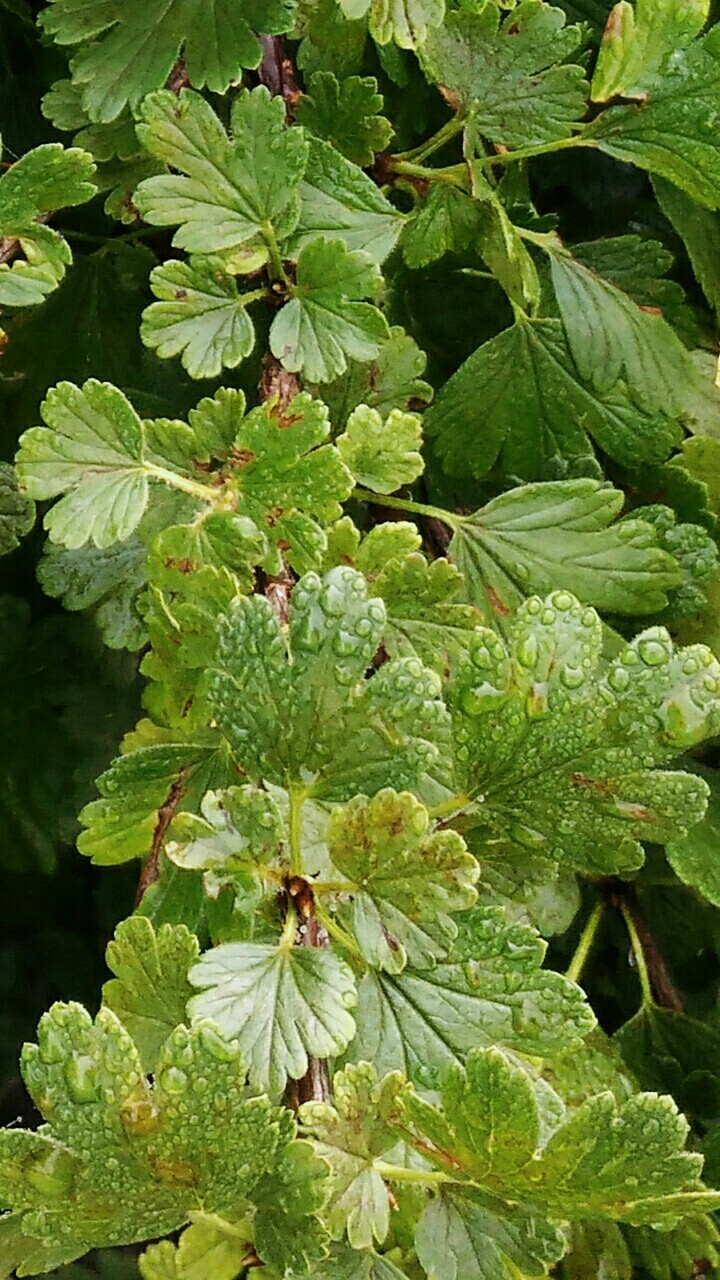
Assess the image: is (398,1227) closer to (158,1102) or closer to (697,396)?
(158,1102)

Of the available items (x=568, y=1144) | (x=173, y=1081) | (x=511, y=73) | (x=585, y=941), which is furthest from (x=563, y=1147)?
(x=511, y=73)

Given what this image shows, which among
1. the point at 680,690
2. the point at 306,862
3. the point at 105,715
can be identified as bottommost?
the point at 105,715

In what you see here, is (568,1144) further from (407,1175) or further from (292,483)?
(292,483)

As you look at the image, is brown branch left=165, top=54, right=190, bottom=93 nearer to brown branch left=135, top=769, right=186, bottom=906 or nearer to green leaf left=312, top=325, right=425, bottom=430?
green leaf left=312, top=325, right=425, bottom=430

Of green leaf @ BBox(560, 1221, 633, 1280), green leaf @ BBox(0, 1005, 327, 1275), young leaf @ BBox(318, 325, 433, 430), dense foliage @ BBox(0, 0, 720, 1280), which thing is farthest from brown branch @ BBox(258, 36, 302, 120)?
green leaf @ BBox(560, 1221, 633, 1280)

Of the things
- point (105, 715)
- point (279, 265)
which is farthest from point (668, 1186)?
point (105, 715)

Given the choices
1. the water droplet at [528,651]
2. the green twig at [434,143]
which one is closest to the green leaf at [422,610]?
the water droplet at [528,651]
